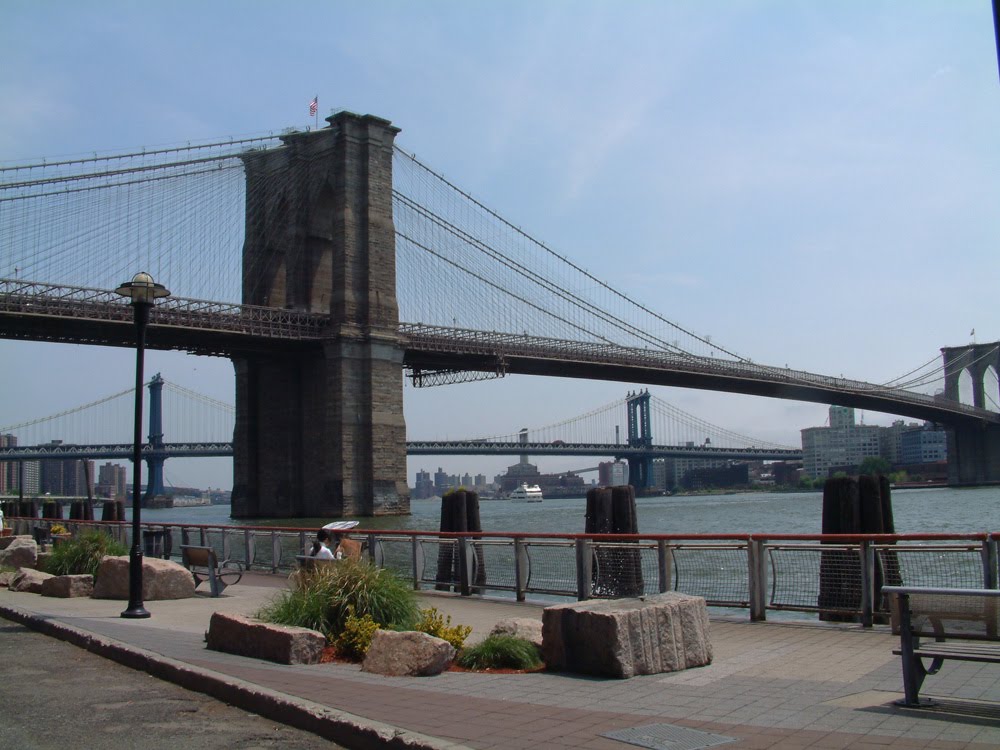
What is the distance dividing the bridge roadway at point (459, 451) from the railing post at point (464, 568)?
69782 millimetres

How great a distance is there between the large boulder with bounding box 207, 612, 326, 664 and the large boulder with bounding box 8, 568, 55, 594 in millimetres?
7099

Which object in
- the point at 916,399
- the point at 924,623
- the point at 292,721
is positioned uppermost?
the point at 916,399

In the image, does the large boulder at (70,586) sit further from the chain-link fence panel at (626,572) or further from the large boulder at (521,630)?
the large boulder at (521,630)

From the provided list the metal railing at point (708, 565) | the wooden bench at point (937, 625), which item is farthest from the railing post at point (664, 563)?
the wooden bench at point (937, 625)

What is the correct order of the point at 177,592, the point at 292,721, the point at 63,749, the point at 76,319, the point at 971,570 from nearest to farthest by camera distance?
the point at 63,749 → the point at 292,721 → the point at 971,570 → the point at 177,592 → the point at 76,319

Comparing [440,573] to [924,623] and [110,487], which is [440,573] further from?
[110,487]

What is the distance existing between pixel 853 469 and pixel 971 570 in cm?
9867

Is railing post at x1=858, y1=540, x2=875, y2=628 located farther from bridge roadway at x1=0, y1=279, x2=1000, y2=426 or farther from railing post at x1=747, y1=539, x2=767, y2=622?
bridge roadway at x1=0, y1=279, x2=1000, y2=426

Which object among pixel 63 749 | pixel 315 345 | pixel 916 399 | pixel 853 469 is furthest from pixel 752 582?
pixel 853 469

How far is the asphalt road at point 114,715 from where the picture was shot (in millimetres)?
5668

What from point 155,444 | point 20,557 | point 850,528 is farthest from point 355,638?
point 155,444

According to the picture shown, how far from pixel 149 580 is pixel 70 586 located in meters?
1.51

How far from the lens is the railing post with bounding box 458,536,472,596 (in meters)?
Answer: 13.4

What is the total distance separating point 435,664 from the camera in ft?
24.0
